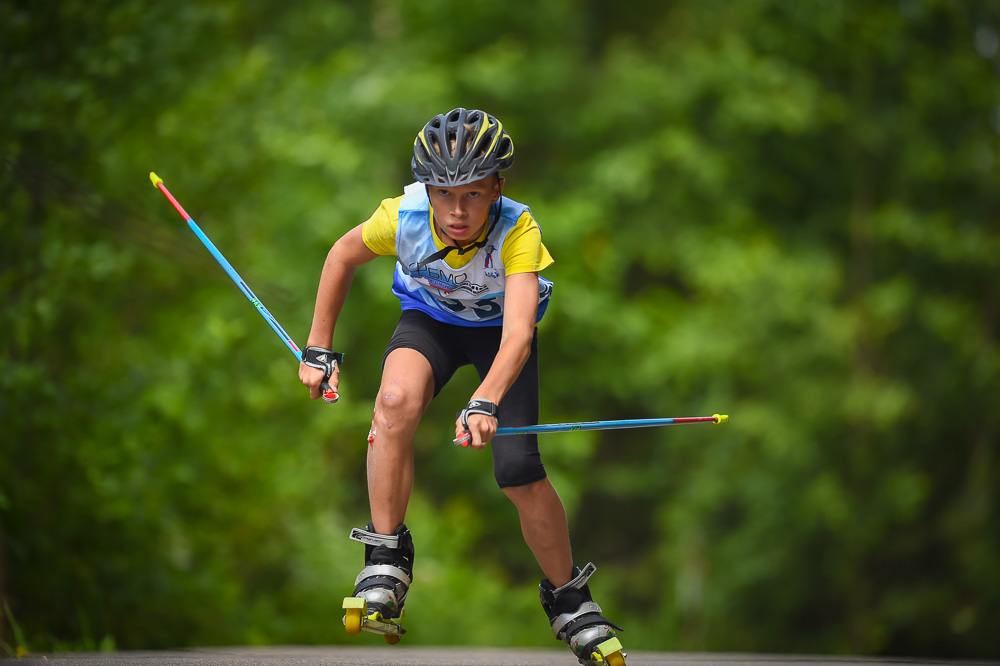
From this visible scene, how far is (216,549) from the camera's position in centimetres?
772

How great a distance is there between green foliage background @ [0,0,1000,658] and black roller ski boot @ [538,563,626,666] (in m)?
2.34

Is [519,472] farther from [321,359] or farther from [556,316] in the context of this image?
[556,316]

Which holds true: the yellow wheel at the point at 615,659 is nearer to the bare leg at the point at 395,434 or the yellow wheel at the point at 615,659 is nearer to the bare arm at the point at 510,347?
the bare leg at the point at 395,434

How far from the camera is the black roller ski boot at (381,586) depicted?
12.0 ft

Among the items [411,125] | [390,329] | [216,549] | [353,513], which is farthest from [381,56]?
A: [216,549]

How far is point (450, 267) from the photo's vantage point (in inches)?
155

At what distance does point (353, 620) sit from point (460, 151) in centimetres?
172

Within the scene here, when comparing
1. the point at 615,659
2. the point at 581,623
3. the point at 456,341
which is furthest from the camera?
the point at 456,341

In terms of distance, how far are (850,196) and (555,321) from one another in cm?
462

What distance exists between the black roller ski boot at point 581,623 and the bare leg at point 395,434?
76cm

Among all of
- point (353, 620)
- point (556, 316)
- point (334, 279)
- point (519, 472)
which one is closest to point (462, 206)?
point (334, 279)

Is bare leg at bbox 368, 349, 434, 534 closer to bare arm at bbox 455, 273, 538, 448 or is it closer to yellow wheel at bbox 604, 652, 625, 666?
bare arm at bbox 455, 273, 538, 448

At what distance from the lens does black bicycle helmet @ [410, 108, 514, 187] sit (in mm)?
3736

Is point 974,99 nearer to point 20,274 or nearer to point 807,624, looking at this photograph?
point 807,624
